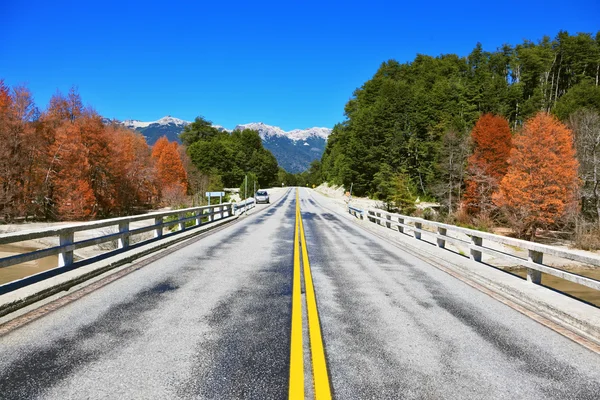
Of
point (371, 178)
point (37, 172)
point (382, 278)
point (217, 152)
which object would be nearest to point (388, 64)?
point (371, 178)

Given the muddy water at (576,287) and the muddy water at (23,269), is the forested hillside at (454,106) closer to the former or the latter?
the muddy water at (576,287)

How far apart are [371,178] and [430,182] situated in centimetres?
1470

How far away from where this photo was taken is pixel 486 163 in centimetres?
4256

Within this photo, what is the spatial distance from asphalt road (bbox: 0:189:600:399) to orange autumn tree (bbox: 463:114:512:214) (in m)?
37.7

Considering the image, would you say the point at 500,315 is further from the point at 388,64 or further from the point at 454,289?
the point at 388,64

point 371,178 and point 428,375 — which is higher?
point 371,178

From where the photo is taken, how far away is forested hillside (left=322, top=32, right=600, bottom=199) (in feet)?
173

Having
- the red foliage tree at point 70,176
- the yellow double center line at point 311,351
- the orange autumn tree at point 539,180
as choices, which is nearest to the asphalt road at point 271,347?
the yellow double center line at point 311,351

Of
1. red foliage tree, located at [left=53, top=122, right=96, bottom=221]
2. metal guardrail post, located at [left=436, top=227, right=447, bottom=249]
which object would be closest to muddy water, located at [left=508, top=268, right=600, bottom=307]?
metal guardrail post, located at [left=436, top=227, right=447, bottom=249]

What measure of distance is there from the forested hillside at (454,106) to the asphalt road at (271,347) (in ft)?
136

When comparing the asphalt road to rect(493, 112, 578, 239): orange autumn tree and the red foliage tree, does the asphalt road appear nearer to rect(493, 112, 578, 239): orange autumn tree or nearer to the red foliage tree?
rect(493, 112, 578, 239): orange autumn tree

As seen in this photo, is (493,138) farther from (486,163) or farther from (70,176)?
(70,176)

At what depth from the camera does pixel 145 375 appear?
126 inches

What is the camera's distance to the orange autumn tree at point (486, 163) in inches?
1565
